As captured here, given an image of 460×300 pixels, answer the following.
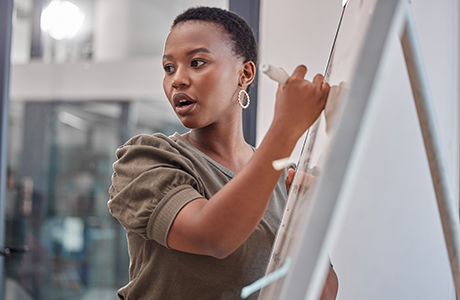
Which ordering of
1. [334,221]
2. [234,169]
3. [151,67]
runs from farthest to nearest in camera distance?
[151,67] < [234,169] < [334,221]

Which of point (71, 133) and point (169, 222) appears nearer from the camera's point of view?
point (169, 222)

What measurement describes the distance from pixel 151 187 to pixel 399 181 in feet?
2.76

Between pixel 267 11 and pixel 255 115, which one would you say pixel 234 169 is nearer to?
pixel 255 115

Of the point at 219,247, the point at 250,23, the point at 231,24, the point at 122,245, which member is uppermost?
the point at 250,23

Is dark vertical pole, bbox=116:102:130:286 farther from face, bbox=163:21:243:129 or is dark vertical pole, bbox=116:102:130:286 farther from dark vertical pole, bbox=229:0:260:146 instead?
face, bbox=163:21:243:129

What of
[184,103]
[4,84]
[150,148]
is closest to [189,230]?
[150,148]

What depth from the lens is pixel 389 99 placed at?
3.64ft

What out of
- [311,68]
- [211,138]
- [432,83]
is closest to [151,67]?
[311,68]

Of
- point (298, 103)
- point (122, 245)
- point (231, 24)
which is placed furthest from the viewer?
point (122, 245)

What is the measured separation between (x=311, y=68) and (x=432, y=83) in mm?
379

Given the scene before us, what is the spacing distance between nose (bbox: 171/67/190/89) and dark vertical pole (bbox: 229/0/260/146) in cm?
52

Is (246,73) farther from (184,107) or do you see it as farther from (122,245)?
(122,245)

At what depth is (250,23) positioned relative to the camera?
117 cm

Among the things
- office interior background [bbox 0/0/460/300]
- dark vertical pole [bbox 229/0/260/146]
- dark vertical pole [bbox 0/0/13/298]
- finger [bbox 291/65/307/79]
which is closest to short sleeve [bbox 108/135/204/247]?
finger [bbox 291/65/307/79]
